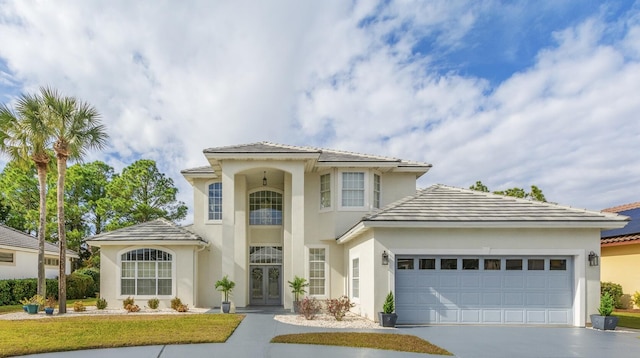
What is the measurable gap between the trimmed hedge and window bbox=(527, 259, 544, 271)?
22.9 metres

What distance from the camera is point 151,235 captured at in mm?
20047

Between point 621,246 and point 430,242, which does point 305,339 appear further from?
point 621,246

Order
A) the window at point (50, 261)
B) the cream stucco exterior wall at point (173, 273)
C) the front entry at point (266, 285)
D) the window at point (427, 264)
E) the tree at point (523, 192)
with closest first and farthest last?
the window at point (427, 264)
the cream stucco exterior wall at point (173, 273)
the front entry at point (266, 285)
the window at point (50, 261)
the tree at point (523, 192)

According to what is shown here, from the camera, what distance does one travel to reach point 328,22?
14.6m

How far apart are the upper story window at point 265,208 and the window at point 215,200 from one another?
58.3 inches

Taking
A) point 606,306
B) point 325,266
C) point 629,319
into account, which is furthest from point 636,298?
point 325,266

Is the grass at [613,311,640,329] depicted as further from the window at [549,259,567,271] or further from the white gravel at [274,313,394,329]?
the white gravel at [274,313,394,329]

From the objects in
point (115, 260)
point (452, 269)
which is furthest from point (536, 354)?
point (115, 260)

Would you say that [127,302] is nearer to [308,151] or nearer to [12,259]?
[308,151]

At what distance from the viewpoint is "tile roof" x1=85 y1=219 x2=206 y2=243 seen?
19703 mm

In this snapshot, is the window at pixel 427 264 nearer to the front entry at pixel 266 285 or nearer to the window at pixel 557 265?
the window at pixel 557 265

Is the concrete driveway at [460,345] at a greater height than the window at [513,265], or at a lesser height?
lesser

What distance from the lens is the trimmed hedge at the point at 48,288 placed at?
22047 mm

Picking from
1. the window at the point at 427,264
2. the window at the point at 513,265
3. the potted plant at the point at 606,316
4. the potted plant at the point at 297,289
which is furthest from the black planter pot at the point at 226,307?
the potted plant at the point at 606,316
